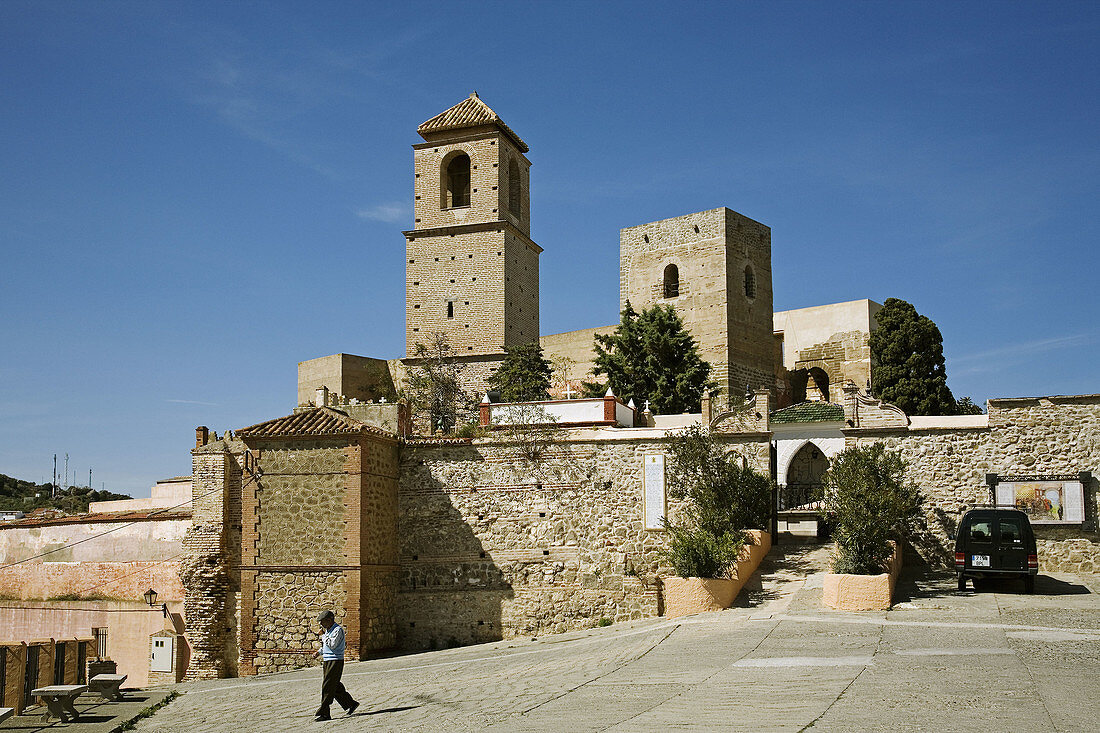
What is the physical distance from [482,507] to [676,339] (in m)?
13.1

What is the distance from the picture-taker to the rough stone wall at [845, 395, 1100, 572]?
58.6 ft

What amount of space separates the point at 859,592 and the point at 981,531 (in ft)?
8.41

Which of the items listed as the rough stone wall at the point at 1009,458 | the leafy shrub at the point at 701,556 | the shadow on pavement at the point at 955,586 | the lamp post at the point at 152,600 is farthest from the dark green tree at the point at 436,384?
the shadow on pavement at the point at 955,586

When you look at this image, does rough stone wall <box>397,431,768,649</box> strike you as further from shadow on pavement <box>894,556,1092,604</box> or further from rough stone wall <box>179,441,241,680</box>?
shadow on pavement <box>894,556,1092,604</box>

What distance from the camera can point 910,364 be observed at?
104 feet

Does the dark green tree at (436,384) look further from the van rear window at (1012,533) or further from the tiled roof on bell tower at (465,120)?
the van rear window at (1012,533)

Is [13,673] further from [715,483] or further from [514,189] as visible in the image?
[514,189]

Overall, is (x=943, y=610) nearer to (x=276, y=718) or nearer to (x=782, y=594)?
(x=782, y=594)

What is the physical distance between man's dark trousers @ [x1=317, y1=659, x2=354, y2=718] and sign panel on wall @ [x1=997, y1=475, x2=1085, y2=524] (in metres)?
12.5

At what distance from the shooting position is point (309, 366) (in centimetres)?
4297

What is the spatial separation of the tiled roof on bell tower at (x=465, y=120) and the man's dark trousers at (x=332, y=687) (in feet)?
88.6

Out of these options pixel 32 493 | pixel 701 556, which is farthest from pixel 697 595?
pixel 32 493

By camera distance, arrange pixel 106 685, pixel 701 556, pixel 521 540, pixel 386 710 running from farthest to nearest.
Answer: pixel 521 540, pixel 701 556, pixel 106 685, pixel 386 710

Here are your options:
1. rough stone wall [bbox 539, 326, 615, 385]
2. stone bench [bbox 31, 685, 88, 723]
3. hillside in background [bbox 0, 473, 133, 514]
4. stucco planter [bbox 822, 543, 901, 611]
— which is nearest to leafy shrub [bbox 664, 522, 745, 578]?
stucco planter [bbox 822, 543, 901, 611]
